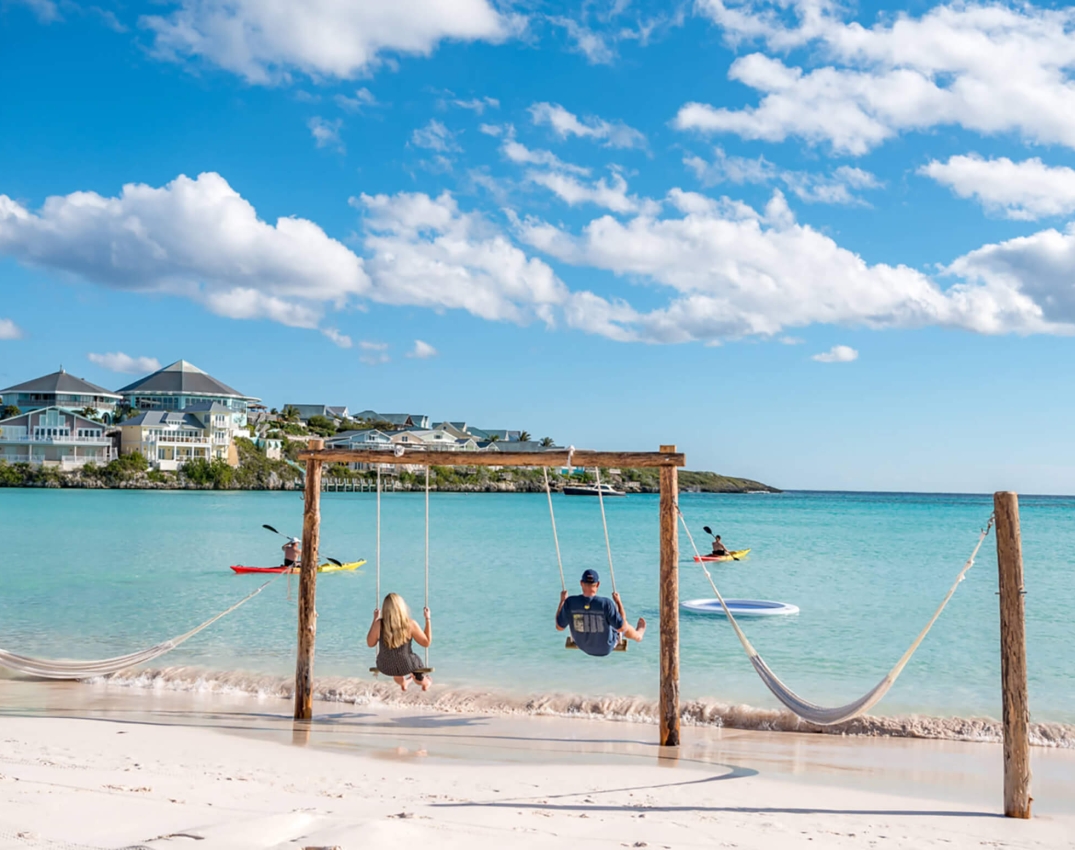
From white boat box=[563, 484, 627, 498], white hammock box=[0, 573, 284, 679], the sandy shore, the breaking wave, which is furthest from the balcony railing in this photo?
white hammock box=[0, 573, 284, 679]

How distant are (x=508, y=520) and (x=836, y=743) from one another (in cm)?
4763

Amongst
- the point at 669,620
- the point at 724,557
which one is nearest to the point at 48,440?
the point at 724,557

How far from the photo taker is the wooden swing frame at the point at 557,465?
7262 mm

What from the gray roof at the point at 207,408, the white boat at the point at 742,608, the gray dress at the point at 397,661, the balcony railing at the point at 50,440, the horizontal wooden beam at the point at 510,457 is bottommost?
the white boat at the point at 742,608

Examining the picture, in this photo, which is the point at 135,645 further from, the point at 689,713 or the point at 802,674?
the point at 802,674

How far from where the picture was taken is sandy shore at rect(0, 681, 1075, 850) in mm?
4555

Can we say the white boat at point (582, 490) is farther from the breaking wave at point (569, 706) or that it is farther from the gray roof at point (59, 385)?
the breaking wave at point (569, 706)

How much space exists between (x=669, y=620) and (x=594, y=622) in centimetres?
67

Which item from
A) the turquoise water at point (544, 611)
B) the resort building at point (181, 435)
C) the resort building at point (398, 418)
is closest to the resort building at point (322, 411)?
the resort building at point (398, 418)

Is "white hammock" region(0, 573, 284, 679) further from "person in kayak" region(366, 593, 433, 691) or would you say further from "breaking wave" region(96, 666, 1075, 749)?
"breaking wave" region(96, 666, 1075, 749)

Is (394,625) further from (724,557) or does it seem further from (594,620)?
(724,557)

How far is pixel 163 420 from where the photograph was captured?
337 feet

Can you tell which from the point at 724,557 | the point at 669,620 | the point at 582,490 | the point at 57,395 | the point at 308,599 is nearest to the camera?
the point at 669,620

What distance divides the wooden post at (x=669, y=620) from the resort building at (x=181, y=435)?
101 meters
